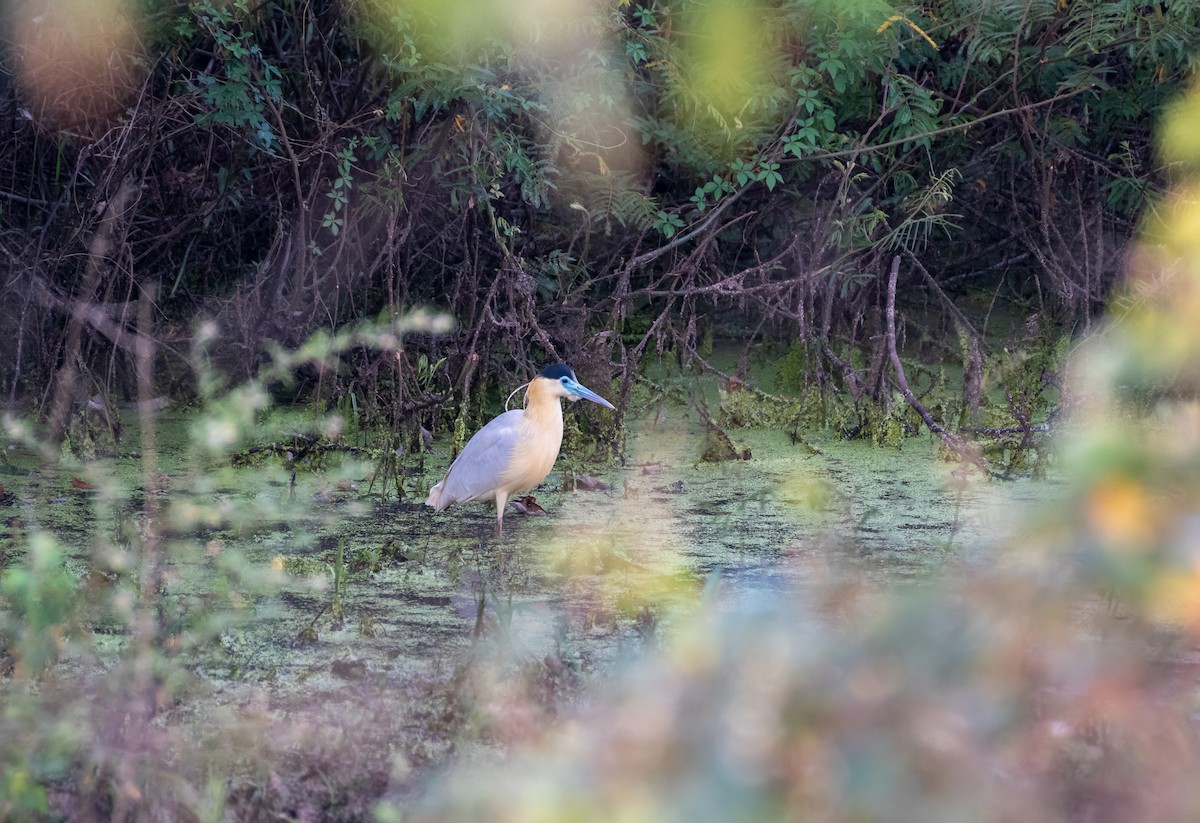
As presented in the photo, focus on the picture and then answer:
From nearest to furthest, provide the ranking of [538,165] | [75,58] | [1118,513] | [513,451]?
[1118,513] → [513,451] → [75,58] → [538,165]

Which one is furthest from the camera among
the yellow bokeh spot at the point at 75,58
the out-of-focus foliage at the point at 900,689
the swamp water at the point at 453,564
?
the yellow bokeh spot at the point at 75,58

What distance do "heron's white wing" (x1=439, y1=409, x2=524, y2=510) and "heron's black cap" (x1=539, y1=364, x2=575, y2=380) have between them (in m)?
0.24

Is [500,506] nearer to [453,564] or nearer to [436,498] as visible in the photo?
[436,498]

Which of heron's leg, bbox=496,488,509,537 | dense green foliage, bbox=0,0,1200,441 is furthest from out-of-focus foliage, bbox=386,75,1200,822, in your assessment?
dense green foliage, bbox=0,0,1200,441

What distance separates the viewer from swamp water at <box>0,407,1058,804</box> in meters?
2.67

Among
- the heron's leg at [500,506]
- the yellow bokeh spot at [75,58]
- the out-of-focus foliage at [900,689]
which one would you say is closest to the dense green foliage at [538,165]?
the yellow bokeh spot at [75,58]

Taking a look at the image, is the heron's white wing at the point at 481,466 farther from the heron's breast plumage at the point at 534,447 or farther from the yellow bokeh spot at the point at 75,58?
the yellow bokeh spot at the point at 75,58

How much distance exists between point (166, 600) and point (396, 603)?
560 millimetres

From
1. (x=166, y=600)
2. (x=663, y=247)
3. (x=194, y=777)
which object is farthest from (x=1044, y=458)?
(x=194, y=777)

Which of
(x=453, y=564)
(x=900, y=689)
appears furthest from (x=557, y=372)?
(x=900, y=689)

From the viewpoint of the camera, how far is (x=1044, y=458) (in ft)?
15.3

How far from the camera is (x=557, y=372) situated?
4.68 metres

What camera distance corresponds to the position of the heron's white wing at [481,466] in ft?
14.3

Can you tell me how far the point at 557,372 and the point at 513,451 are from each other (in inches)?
16.5
